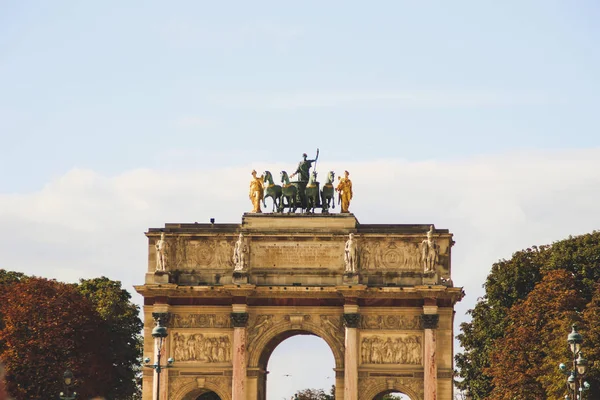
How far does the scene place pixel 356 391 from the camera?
61.9m

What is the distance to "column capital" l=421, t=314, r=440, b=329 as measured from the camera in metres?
62.2

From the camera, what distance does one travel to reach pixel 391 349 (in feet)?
206

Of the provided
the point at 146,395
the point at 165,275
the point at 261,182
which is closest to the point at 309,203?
the point at 261,182

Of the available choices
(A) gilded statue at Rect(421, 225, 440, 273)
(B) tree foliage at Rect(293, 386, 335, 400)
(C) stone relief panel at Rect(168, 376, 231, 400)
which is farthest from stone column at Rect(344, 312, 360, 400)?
(B) tree foliage at Rect(293, 386, 335, 400)

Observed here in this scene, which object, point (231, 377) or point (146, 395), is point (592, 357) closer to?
point (231, 377)

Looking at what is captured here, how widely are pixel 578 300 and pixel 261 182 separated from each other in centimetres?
1697

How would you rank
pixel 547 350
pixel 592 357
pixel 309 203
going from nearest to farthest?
pixel 592 357, pixel 547 350, pixel 309 203

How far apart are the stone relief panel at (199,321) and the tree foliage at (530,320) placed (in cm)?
1421

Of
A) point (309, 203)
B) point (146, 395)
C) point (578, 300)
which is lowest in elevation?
point (146, 395)

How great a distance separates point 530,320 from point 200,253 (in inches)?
667

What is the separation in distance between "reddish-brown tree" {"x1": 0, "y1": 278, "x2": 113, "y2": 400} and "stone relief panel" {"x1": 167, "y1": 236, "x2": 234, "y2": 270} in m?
6.53

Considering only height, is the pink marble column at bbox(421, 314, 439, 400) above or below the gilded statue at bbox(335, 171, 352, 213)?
below

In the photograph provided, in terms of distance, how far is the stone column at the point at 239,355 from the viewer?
6212 cm

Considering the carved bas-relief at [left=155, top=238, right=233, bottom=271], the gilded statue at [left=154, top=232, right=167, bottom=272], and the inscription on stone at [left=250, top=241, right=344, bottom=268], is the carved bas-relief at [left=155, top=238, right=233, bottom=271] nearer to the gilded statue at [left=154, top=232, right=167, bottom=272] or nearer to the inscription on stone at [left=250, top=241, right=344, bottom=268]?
the gilded statue at [left=154, top=232, right=167, bottom=272]
